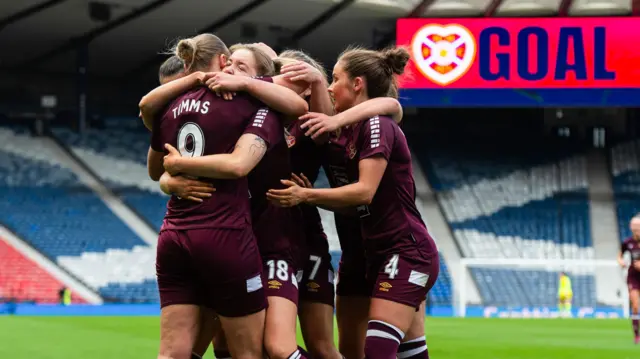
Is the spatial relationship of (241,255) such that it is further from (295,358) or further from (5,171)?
(5,171)

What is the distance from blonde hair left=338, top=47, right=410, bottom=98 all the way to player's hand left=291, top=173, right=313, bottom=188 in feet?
2.05

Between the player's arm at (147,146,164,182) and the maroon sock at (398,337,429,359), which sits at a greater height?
the player's arm at (147,146,164,182)

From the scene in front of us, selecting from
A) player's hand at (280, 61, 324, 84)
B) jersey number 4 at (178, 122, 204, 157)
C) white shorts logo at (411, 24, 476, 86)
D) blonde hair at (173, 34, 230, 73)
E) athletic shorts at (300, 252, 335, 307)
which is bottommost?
athletic shorts at (300, 252, 335, 307)

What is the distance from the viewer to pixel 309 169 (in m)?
5.94

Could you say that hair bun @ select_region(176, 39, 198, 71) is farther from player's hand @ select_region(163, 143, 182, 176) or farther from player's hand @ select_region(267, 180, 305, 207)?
player's hand @ select_region(267, 180, 305, 207)

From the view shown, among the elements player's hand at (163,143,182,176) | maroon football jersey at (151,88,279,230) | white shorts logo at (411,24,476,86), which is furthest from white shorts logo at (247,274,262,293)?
white shorts logo at (411,24,476,86)

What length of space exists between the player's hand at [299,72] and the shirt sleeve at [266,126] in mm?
411

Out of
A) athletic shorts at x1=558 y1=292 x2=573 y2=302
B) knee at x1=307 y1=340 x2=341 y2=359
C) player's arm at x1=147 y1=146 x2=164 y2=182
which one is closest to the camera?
player's arm at x1=147 y1=146 x2=164 y2=182

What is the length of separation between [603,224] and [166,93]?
26.7 metres

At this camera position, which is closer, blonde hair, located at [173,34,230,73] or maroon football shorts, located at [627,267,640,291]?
blonde hair, located at [173,34,230,73]

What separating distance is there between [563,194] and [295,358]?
27.1m

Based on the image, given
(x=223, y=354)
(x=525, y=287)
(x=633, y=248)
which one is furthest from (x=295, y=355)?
(x=525, y=287)

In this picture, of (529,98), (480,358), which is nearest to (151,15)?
(529,98)

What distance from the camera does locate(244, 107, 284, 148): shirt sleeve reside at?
195 inches
